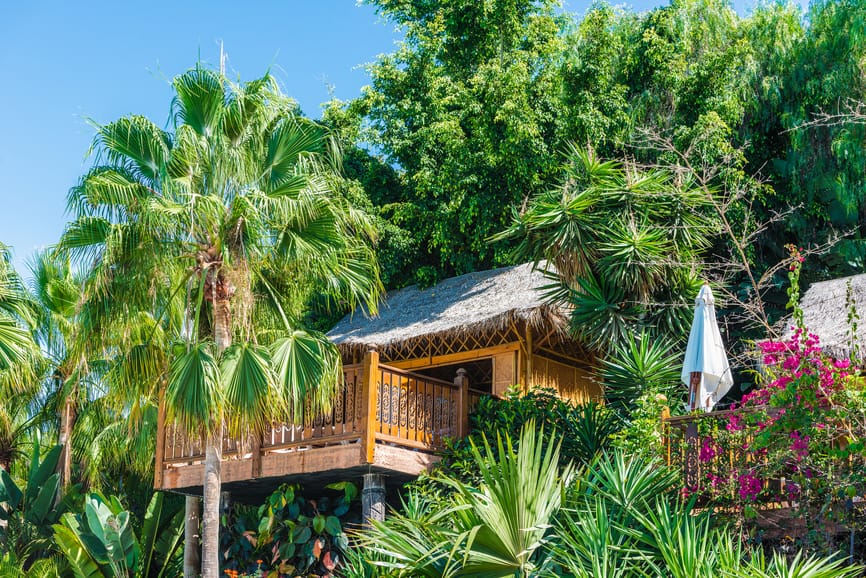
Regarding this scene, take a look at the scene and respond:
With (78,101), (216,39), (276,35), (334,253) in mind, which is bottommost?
(334,253)

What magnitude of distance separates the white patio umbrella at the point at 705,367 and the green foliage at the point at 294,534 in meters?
4.83

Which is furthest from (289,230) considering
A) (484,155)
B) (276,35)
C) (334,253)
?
(484,155)

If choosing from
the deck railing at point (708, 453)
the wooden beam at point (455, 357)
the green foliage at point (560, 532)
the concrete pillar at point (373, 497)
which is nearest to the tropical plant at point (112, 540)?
the wooden beam at point (455, 357)

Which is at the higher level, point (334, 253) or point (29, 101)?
point (29, 101)

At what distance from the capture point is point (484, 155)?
74.2 feet

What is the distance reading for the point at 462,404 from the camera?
1544cm

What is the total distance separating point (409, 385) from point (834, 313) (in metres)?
5.86

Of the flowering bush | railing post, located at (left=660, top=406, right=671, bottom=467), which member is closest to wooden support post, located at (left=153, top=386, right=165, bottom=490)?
railing post, located at (left=660, top=406, right=671, bottom=467)

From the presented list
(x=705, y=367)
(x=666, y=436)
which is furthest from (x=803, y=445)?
(x=705, y=367)

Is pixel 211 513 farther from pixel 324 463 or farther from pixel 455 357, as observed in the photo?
pixel 455 357

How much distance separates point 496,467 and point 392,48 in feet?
60.0

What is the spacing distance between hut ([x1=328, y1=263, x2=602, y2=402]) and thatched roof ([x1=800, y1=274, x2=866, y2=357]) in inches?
145

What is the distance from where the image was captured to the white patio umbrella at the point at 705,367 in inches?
518

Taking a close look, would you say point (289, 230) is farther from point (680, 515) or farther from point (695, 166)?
point (695, 166)
